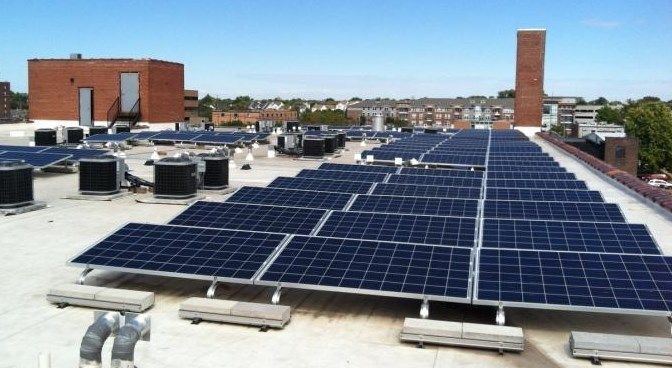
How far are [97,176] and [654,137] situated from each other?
105 meters

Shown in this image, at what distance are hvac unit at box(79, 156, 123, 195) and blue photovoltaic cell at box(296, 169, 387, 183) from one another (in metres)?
7.57

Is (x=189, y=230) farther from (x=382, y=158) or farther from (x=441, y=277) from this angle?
(x=382, y=158)

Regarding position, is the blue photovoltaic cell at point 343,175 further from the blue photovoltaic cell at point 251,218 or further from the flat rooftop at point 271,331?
the flat rooftop at point 271,331

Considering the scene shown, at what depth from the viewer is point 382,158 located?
40344mm

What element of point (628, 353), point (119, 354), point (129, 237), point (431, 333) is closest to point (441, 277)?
point (431, 333)

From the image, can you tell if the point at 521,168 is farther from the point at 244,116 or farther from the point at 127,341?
the point at 244,116

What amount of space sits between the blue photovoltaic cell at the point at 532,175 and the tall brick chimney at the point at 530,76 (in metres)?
58.6

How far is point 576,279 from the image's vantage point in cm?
1168

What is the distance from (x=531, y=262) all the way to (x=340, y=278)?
3.69 metres

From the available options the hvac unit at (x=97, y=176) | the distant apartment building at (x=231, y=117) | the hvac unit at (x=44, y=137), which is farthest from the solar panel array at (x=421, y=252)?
the distant apartment building at (x=231, y=117)

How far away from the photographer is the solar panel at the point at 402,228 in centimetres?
1458

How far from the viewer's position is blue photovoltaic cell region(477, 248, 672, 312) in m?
11.0

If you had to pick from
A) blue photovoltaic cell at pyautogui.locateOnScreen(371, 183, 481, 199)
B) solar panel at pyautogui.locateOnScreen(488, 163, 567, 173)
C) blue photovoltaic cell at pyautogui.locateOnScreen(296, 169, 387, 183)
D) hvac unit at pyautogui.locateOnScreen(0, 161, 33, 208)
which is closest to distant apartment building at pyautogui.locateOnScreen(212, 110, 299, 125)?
solar panel at pyautogui.locateOnScreen(488, 163, 567, 173)

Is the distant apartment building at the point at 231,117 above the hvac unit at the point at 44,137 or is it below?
above
